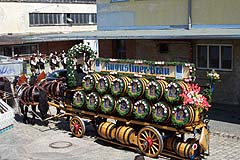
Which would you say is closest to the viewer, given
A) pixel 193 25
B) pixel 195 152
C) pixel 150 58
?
pixel 195 152

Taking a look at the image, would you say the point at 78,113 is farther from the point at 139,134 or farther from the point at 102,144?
the point at 139,134

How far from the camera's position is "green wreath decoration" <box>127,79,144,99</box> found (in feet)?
39.2

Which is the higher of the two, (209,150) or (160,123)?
(160,123)

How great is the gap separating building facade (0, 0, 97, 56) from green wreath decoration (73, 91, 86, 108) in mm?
25395

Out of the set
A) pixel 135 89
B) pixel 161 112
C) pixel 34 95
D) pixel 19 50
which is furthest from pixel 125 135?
pixel 19 50

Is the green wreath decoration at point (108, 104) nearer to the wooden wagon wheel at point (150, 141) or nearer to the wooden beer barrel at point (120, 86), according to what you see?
the wooden beer barrel at point (120, 86)

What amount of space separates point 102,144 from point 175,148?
3.00 metres

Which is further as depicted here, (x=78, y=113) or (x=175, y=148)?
(x=78, y=113)

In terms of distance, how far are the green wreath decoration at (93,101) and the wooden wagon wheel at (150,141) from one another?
1991 mm

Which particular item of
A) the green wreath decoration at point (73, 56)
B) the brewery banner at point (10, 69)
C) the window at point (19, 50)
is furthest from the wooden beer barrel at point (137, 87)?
the window at point (19, 50)

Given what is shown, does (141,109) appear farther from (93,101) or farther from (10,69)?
(10,69)

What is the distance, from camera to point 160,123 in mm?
11703

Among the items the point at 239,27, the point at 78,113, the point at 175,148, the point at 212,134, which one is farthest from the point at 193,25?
the point at 175,148

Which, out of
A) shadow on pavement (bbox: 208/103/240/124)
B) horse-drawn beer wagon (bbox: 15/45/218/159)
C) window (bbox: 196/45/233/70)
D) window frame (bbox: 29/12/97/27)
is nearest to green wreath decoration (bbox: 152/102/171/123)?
horse-drawn beer wagon (bbox: 15/45/218/159)
